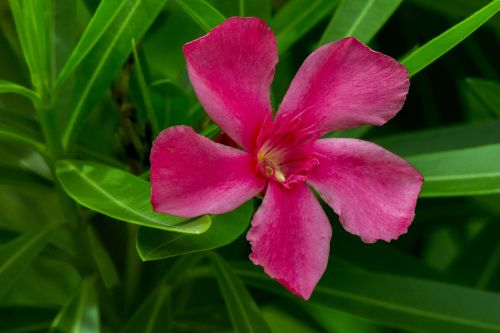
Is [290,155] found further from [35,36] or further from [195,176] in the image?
[35,36]

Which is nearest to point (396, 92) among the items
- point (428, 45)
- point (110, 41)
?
point (428, 45)

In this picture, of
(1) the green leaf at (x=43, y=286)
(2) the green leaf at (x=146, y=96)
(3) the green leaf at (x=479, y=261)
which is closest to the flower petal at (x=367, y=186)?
(2) the green leaf at (x=146, y=96)

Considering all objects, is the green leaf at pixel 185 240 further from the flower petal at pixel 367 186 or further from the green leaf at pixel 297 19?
the green leaf at pixel 297 19

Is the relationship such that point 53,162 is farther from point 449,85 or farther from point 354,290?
point 449,85

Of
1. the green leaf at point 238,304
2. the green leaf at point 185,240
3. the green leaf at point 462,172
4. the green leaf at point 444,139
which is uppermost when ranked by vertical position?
the green leaf at point 462,172

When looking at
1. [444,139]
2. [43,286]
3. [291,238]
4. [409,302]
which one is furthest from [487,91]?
[43,286]
